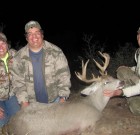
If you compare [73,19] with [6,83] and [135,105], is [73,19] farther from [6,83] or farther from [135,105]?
[6,83]

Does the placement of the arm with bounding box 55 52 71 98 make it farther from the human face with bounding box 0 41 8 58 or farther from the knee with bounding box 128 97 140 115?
the knee with bounding box 128 97 140 115

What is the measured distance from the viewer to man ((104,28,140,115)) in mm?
6098

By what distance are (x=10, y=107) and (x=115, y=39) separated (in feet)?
58.1

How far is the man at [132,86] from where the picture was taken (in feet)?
20.0

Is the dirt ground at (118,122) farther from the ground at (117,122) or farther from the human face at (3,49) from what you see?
the human face at (3,49)

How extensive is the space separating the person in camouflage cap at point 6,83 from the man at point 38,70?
0.69 feet

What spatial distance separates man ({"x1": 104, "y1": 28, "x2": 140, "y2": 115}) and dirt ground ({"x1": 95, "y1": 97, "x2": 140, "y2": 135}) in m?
0.23

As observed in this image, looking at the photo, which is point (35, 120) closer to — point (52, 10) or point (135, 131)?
point (135, 131)

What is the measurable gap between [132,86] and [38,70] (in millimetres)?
1683

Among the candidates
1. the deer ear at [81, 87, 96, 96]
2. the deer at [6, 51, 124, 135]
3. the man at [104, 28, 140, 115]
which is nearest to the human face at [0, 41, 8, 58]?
the deer at [6, 51, 124, 135]

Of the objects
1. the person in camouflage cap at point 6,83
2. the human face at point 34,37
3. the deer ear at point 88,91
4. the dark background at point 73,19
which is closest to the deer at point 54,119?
the deer ear at point 88,91

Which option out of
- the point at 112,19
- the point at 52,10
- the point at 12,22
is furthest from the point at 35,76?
the point at 52,10

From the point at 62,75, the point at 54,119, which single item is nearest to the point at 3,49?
the point at 62,75

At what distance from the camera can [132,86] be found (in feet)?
20.1
